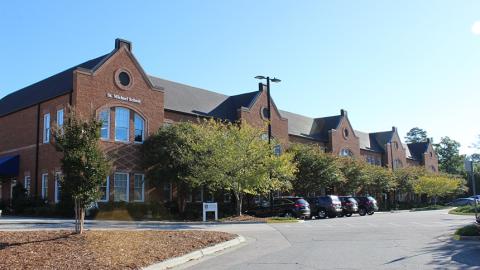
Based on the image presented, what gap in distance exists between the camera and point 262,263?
1185 centimetres

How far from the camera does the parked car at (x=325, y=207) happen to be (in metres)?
33.8

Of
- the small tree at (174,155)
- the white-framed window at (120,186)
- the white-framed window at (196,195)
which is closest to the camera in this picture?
the small tree at (174,155)

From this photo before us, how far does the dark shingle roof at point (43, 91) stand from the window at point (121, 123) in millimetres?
3364

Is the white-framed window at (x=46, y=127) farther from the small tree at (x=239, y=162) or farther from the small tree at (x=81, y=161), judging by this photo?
the small tree at (x=81, y=161)

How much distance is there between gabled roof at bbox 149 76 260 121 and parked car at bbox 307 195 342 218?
1113 cm

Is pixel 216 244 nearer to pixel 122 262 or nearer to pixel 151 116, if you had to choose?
pixel 122 262

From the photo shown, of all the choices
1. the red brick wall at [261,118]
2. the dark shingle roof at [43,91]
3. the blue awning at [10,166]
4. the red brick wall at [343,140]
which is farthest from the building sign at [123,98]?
the red brick wall at [343,140]

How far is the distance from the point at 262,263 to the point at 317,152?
108 ft

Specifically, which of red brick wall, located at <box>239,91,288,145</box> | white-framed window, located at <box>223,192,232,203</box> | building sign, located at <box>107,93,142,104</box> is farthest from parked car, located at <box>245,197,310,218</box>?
red brick wall, located at <box>239,91,288,145</box>

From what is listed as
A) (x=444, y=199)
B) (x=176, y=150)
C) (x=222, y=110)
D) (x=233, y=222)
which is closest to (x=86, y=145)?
(x=233, y=222)

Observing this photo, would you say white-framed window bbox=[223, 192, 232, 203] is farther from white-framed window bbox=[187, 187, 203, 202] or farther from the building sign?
the building sign

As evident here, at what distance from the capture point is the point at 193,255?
13.0m

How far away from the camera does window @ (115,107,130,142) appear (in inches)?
1302

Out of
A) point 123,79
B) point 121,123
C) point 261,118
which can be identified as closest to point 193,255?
point 121,123
